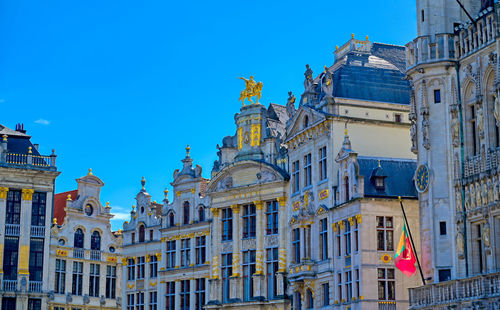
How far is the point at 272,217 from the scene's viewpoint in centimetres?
5238

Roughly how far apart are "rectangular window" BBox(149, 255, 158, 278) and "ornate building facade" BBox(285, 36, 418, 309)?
12772mm

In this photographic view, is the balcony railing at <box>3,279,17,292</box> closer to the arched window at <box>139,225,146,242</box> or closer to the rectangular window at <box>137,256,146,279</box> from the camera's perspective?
the rectangular window at <box>137,256,146,279</box>

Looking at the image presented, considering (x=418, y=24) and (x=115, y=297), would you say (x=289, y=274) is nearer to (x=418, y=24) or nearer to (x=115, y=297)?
(x=418, y=24)

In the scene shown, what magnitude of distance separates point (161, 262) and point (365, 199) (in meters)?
19.7

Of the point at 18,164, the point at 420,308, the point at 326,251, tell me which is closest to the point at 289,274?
the point at 326,251

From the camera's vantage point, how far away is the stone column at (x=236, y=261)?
53.2m

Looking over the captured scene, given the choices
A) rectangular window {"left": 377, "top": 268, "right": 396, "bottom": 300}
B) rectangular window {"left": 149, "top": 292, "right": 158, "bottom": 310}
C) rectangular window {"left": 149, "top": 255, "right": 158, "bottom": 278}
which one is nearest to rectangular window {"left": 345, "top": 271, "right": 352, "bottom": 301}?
rectangular window {"left": 377, "top": 268, "right": 396, "bottom": 300}

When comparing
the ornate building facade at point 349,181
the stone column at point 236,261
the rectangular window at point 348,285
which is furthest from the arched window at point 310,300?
the stone column at point 236,261

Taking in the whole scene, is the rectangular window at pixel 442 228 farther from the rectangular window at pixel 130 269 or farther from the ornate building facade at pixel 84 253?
the ornate building facade at pixel 84 253

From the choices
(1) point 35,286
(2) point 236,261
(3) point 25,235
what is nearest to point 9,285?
(1) point 35,286

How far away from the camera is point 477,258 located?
35938mm

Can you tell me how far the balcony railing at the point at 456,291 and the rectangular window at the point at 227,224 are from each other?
728 inches

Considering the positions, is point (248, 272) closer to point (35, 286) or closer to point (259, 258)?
point (259, 258)

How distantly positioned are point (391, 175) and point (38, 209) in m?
24.6
